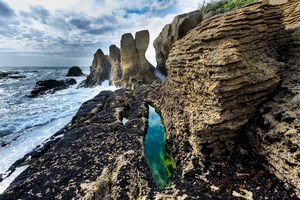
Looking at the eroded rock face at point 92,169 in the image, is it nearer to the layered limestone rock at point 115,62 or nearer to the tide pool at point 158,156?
the tide pool at point 158,156

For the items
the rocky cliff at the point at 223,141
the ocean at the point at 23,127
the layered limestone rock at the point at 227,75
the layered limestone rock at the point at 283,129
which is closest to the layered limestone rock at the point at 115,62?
the ocean at the point at 23,127

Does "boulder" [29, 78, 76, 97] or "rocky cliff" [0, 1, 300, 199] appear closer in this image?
"rocky cliff" [0, 1, 300, 199]

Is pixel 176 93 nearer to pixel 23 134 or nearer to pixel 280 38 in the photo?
pixel 280 38

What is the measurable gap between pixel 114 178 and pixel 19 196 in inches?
187

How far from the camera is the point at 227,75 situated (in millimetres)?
10062

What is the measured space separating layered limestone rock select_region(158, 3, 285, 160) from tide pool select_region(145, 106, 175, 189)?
3.91ft

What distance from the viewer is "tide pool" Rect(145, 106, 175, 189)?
12039 mm

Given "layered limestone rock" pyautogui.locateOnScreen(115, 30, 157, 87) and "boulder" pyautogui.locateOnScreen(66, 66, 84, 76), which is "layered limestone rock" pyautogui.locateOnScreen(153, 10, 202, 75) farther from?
"boulder" pyautogui.locateOnScreen(66, 66, 84, 76)

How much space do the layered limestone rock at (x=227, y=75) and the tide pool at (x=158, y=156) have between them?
1.19 meters

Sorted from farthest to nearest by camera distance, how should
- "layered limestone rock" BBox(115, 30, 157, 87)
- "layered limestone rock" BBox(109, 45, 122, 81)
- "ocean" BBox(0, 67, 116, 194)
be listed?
"layered limestone rock" BBox(109, 45, 122, 81) < "layered limestone rock" BBox(115, 30, 157, 87) < "ocean" BBox(0, 67, 116, 194)

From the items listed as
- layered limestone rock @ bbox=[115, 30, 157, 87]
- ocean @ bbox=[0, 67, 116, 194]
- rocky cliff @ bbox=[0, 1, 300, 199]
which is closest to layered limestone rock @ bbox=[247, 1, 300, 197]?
rocky cliff @ bbox=[0, 1, 300, 199]

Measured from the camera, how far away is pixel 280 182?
8.38 meters

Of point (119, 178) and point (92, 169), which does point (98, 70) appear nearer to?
point (92, 169)

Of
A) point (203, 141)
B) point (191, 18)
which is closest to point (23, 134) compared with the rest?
point (203, 141)
